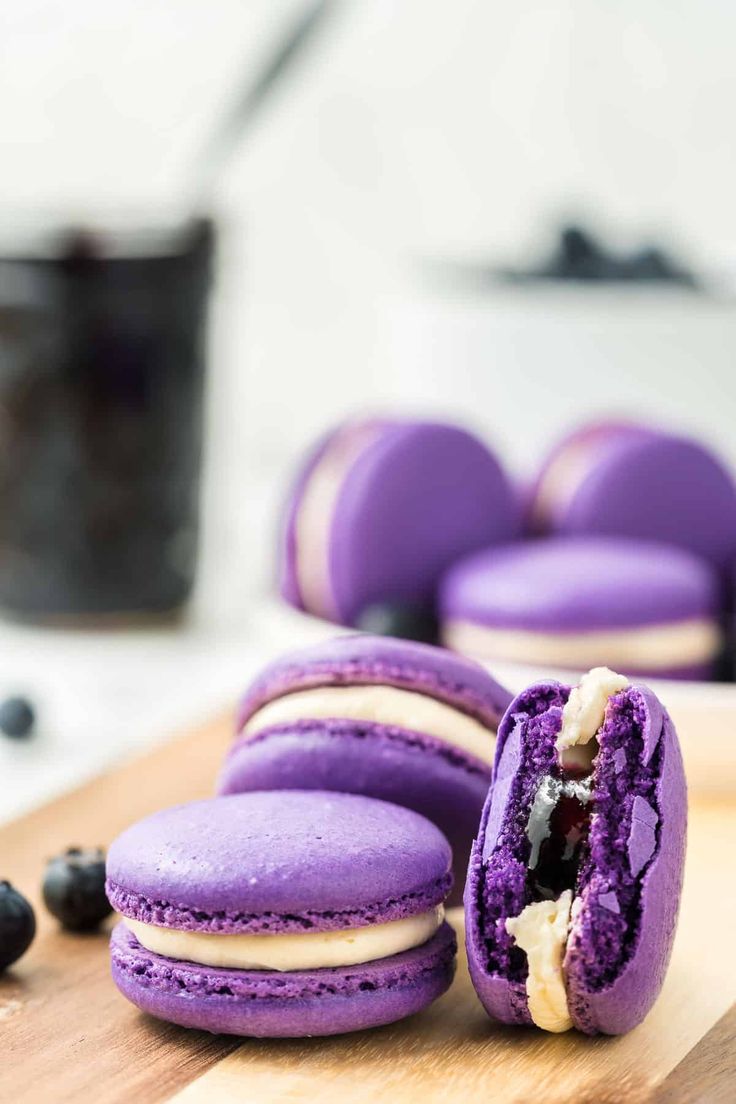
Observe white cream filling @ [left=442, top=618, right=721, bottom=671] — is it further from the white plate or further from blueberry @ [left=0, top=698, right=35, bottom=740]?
blueberry @ [left=0, top=698, right=35, bottom=740]

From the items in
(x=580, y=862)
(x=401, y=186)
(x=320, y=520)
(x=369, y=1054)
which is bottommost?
(x=369, y=1054)

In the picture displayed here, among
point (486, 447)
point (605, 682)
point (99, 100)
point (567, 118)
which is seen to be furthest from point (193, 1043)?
point (567, 118)

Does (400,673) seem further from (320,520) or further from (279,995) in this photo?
(320,520)

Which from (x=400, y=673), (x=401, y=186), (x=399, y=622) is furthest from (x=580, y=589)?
(x=401, y=186)

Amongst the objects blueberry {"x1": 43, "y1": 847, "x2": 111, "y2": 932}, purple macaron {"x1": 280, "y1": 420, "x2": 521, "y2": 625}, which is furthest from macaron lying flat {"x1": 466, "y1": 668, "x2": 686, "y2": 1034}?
purple macaron {"x1": 280, "y1": 420, "x2": 521, "y2": 625}

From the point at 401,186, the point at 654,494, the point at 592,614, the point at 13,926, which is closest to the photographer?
the point at 13,926

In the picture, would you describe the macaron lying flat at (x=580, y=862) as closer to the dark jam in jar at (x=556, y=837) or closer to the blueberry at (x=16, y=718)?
the dark jam in jar at (x=556, y=837)

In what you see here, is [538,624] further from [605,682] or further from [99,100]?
[99,100]
